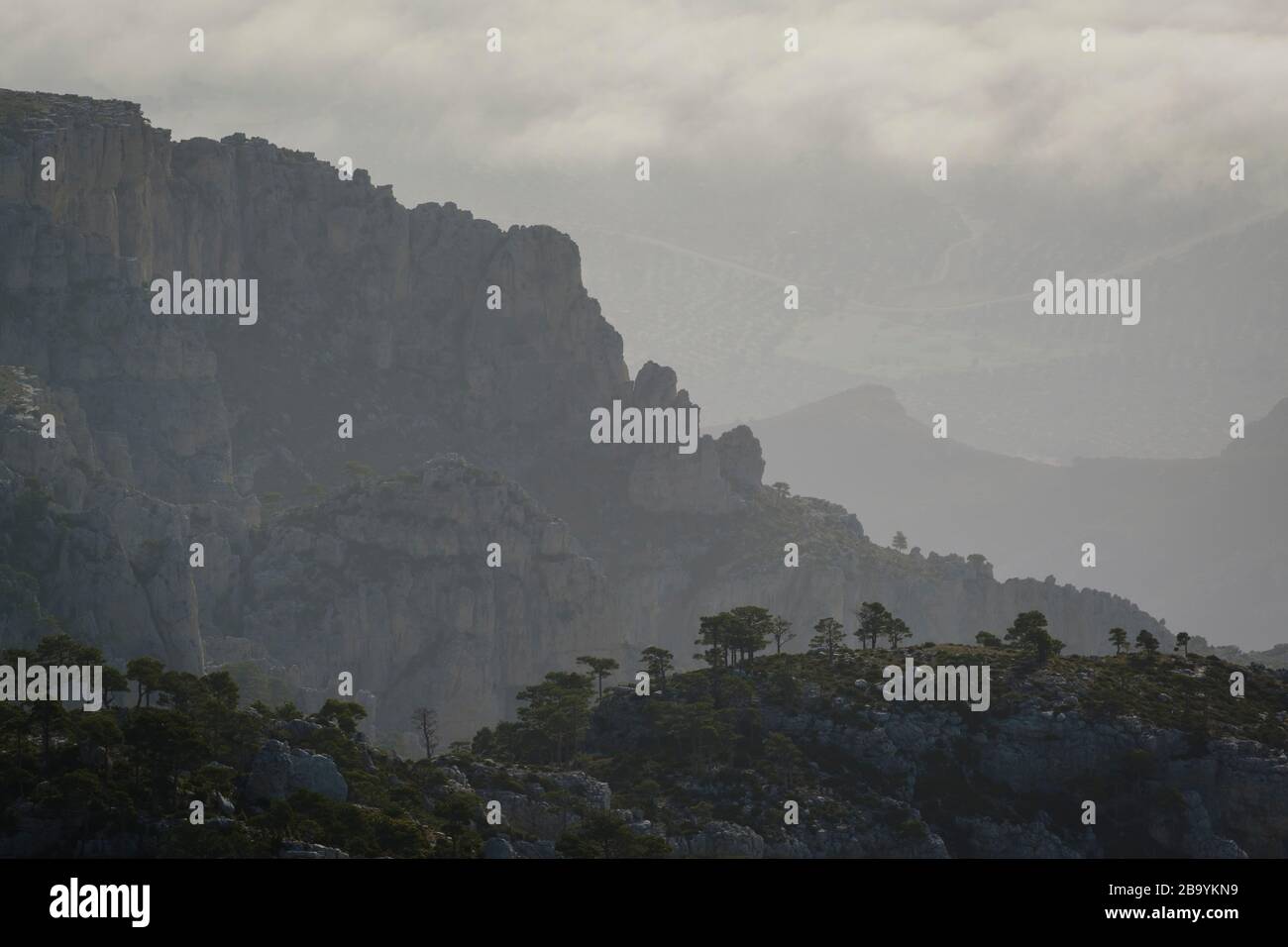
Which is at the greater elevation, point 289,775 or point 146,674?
point 146,674

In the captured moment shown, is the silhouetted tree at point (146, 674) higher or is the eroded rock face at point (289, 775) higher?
the silhouetted tree at point (146, 674)

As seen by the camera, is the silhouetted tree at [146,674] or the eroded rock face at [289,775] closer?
the eroded rock face at [289,775]

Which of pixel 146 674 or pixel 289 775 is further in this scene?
pixel 146 674

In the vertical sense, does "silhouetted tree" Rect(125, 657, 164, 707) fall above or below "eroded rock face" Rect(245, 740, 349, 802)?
above

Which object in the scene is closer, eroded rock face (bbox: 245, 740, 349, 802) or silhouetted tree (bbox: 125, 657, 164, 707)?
eroded rock face (bbox: 245, 740, 349, 802)

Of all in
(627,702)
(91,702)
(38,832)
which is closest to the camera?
(38,832)
